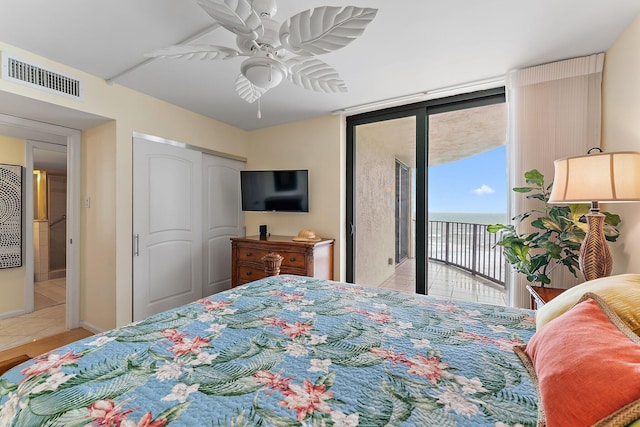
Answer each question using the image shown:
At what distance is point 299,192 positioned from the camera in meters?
3.43

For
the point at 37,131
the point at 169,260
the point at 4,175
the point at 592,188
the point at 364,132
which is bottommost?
the point at 169,260

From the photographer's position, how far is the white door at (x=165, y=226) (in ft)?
9.25

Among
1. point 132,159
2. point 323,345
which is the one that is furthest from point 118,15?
point 323,345

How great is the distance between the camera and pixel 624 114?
5.89 feet

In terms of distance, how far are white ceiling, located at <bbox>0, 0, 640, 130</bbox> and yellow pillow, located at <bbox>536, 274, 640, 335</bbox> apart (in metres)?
1.55

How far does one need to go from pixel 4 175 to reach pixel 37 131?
0.95 metres

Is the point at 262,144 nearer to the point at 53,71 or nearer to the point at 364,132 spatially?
the point at 364,132

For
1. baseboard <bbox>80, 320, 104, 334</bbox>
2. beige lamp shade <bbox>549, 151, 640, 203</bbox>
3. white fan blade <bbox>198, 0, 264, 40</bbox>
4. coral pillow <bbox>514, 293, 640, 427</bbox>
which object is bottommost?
baseboard <bbox>80, 320, 104, 334</bbox>

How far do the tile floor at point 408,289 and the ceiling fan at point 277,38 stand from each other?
7.75ft

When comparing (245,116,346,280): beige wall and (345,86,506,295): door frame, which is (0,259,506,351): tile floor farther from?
(245,116,346,280): beige wall

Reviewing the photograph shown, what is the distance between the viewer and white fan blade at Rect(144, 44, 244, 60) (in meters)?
1.37

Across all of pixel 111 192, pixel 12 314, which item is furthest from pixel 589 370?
pixel 12 314

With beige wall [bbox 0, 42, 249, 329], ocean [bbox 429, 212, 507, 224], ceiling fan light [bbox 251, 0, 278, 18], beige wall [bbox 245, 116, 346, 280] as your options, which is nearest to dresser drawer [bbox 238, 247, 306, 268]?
beige wall [bbox 245, 116, 346, 280]

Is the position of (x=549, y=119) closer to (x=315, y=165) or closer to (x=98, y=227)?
(x=315, y=165)
